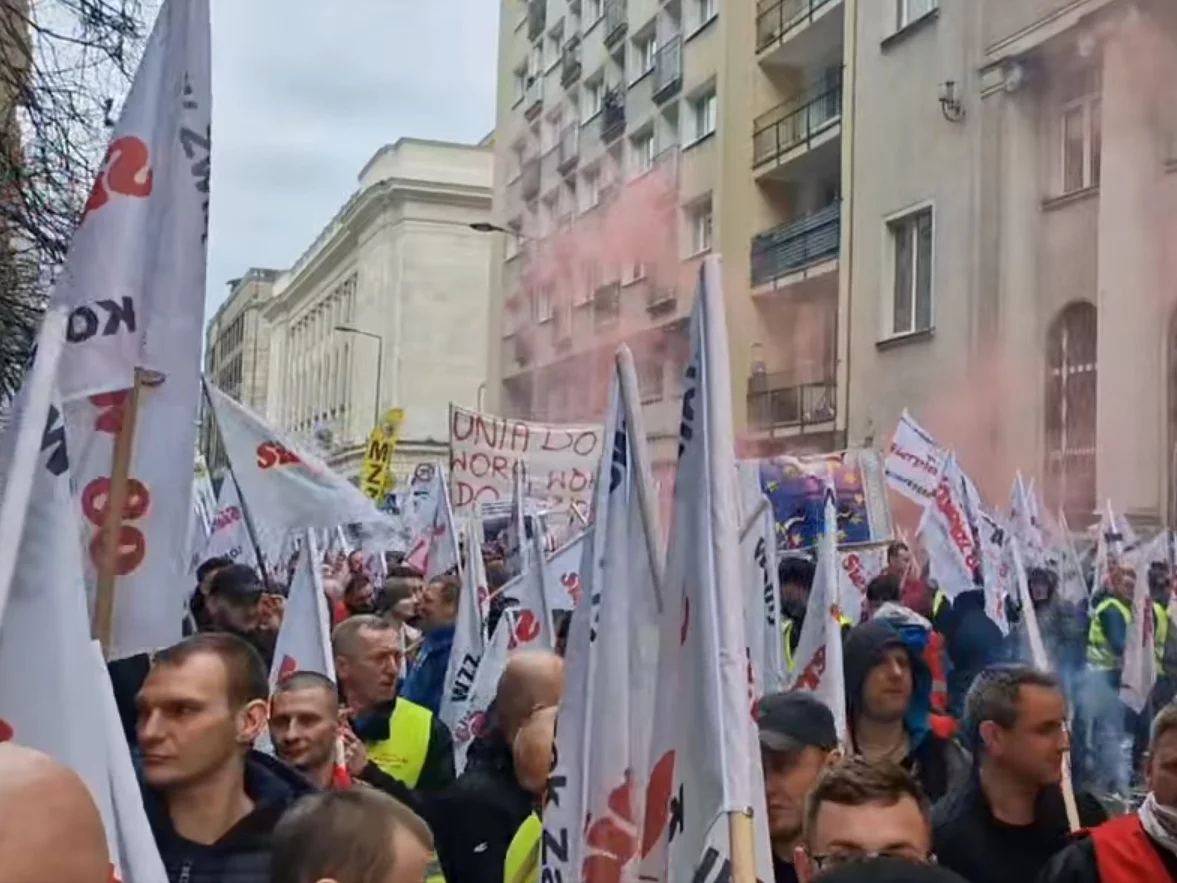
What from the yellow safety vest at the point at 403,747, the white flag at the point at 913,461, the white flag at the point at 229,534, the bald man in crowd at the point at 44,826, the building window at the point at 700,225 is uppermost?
the building window at the point at 700,225

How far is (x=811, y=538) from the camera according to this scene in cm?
1380

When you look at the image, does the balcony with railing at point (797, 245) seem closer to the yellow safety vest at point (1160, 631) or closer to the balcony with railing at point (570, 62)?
the balcony with railing at point (570, 62)

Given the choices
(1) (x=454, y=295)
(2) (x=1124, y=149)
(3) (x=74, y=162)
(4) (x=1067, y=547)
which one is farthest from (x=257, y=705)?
(1) (x=454, y=295)

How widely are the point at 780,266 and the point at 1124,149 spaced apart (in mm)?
9717

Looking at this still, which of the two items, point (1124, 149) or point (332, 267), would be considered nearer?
point (1124, 149)

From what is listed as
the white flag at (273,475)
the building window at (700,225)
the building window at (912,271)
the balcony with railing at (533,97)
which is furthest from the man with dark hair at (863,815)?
the balcony with railing at (533,97)

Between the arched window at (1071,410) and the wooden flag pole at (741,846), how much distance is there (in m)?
15.3

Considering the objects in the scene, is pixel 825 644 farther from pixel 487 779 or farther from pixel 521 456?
pixel 521 456

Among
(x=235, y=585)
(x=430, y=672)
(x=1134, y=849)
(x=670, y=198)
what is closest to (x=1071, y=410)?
(x=430, y=672)

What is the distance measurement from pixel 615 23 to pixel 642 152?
280 centimetres

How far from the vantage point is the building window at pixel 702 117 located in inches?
1166

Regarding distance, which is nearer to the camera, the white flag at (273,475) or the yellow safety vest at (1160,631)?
the white flag at (273,475)

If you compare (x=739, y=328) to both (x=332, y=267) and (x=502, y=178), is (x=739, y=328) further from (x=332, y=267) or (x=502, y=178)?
(x=332, y=267)

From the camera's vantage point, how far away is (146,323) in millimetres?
3693
